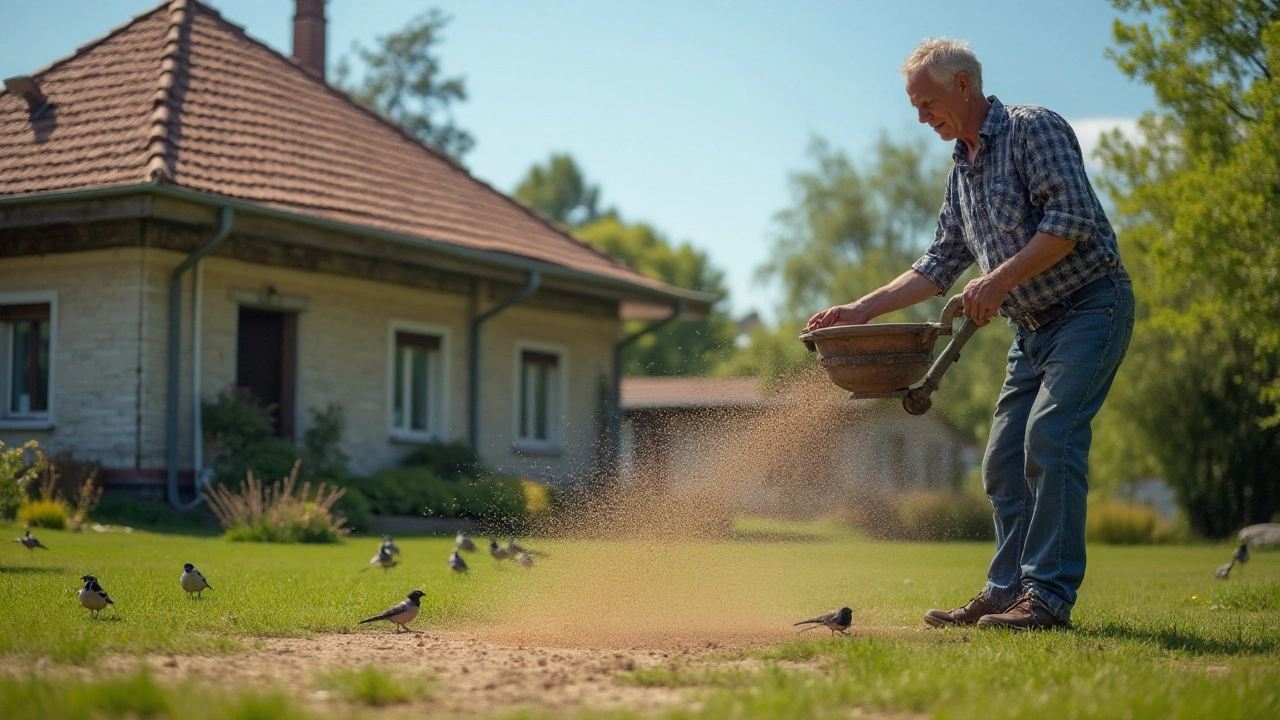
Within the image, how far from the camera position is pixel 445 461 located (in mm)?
18656

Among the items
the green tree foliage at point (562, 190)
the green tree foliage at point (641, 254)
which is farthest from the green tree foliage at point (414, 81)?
the green tree foliage at point (562, 190)

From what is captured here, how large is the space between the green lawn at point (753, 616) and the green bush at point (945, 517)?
35.0 feet

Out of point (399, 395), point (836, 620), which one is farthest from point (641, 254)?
point (836, 620)

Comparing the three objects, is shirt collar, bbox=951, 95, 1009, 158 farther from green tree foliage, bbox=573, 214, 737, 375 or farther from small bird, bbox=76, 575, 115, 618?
green tree foliage, bbox=573, 214, 737, 375

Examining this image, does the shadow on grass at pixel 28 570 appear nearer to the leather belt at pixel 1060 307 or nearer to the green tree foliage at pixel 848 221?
the leather belt at pixel 1060 307

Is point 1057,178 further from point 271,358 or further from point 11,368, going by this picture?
point 11,368

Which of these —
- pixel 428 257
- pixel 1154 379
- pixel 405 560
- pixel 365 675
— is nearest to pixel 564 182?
pixel 1154 379

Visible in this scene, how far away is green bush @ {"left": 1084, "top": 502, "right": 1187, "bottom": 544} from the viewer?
23422 mm

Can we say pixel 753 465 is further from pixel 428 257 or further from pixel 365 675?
pixel 428 257

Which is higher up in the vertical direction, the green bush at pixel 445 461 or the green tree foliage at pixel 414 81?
the green tree foliage at pixel 414 81

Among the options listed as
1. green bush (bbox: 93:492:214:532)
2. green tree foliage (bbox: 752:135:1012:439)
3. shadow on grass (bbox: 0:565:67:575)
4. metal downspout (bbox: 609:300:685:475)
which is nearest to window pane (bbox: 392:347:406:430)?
metal downspout (bbox: 609:300:685:475)

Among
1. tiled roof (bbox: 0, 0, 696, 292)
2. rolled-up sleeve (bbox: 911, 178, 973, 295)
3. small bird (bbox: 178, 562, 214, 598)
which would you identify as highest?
tiled roof (bbox: 0, 0, 696, 292)

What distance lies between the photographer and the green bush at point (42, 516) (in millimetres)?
13180

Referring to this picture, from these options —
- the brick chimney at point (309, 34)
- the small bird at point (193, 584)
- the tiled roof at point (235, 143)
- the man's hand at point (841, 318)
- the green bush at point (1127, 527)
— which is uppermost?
the brick chimney at point (309, 34)
